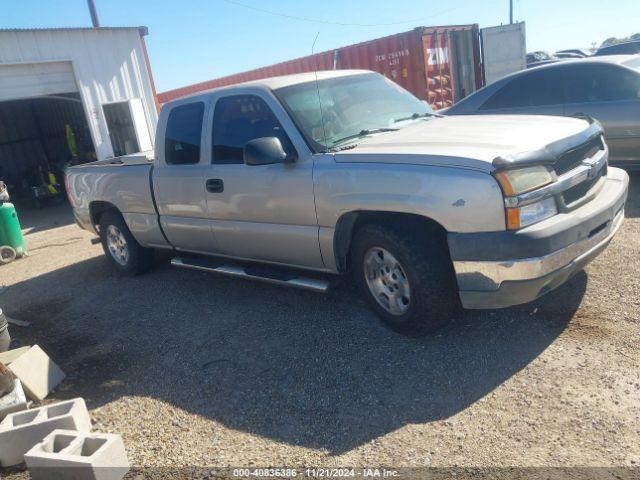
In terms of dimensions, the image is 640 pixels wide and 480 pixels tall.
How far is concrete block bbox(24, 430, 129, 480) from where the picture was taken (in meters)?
2.87

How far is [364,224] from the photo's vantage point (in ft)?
13.2

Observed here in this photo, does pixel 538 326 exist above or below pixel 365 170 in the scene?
below

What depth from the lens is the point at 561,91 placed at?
22.6 ft

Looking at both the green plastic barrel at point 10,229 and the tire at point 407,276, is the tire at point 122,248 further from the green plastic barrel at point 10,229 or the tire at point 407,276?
the tire at point 407,276

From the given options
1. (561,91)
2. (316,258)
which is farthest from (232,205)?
(561,91)

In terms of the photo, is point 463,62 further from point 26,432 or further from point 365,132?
point 26,432

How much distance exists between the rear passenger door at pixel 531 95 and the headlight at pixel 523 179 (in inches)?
153

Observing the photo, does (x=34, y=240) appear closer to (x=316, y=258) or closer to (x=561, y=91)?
(x=316, y=258)

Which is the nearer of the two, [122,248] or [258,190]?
[258,190]

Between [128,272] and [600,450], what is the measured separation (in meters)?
5.42

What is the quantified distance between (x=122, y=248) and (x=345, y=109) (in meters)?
3.46

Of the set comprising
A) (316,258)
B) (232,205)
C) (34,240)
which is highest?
(232,205)

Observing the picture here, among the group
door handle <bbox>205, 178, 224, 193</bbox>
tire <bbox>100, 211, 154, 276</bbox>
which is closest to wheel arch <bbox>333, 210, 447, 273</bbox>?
door handle <bbox>205, 178, 224, 193</bbox>

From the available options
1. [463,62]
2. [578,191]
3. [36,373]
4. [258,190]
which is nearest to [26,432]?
[36,373]
